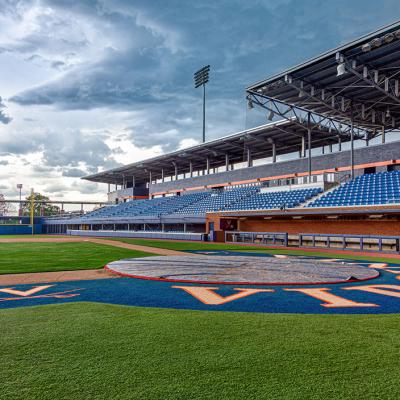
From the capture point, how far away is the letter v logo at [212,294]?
23.7ft

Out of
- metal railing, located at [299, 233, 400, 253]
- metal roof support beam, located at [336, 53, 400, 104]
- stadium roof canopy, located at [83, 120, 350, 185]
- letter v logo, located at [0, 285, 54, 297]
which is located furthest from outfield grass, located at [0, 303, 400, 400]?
stadium roof canopy, located at [83, 120, 350, 185]

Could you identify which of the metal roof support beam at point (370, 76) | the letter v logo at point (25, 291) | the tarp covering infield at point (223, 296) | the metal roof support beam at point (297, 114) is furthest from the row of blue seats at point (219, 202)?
the letter v logo at point (25, 291)

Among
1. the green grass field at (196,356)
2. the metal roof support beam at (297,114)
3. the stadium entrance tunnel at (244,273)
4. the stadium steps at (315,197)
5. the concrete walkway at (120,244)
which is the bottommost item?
the concrete walkway at (120,244)

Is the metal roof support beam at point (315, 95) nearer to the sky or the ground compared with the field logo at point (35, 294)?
nearer to the sky

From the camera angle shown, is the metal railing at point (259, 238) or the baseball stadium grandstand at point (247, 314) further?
the metal railing at point (259, 238)

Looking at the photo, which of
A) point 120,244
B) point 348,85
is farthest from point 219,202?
point 348,85

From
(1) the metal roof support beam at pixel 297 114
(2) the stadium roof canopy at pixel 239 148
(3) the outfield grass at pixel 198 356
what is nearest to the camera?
(3) the outfield grass at pixel 198 356

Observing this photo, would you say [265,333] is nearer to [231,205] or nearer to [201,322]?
[201,322]

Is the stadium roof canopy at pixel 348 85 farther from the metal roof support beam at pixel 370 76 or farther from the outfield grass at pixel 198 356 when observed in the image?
the outfield grass at pixel 198 356

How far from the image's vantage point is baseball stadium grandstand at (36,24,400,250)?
21594 millimetres

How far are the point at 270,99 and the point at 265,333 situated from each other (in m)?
25.2

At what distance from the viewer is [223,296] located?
772cm

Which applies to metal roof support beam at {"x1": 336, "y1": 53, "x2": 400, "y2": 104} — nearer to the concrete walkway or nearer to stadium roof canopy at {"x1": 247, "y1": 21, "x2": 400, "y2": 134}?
stadium roof canopy at {"x1": 247, "y1": 21, "x2": 400, "y2": 134}

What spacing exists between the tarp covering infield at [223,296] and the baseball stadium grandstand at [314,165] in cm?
1327
